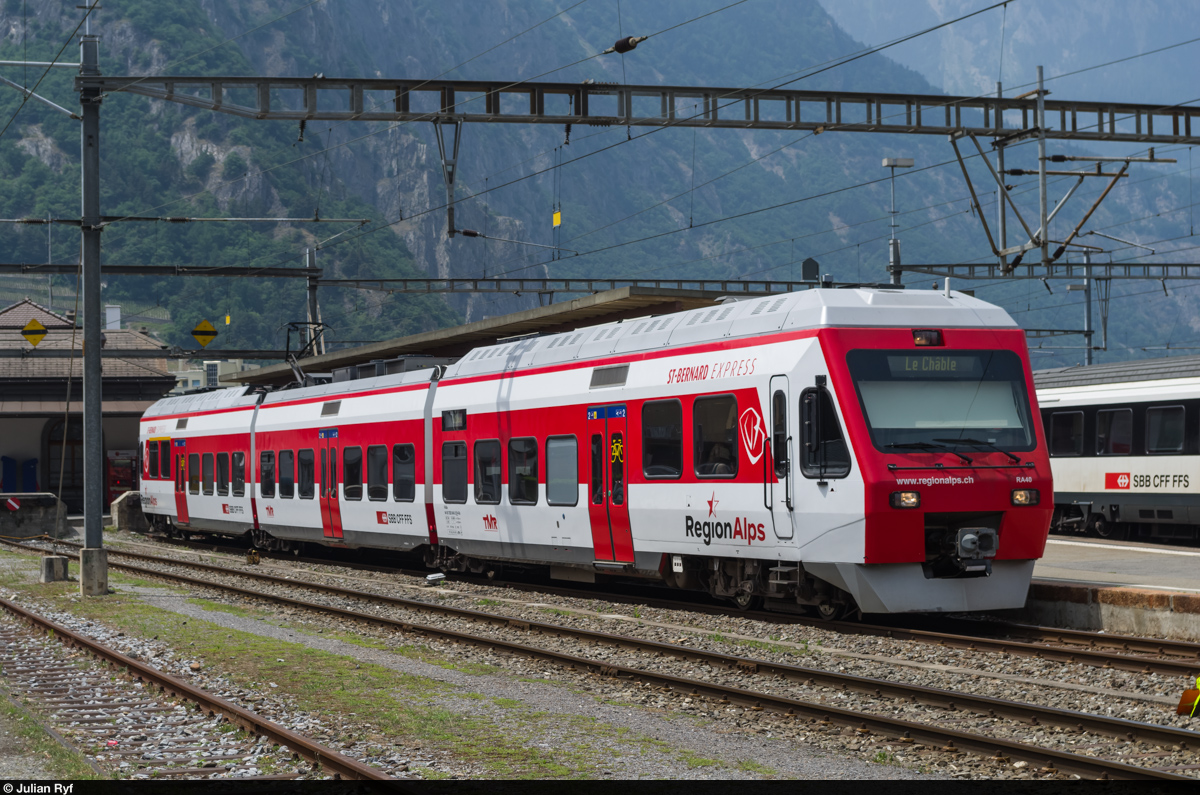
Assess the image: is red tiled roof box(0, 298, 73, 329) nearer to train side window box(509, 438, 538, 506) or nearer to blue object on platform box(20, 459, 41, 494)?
blue object on platform box(20, 459, 41, 494)

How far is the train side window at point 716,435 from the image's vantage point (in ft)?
48.3

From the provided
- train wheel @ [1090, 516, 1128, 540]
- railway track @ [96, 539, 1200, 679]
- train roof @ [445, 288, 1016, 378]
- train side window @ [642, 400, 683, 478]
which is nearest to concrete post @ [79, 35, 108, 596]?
train roof @ [445, 288, 1016, 378]

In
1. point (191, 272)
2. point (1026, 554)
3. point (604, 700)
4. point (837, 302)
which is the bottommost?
point (604, 700)

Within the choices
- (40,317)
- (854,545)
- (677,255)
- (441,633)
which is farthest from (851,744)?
(677,255)

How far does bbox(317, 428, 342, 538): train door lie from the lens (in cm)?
2506

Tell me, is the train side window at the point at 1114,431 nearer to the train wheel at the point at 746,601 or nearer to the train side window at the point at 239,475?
the train wheel at the point at 746,601

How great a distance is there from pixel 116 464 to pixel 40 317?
11966 mm

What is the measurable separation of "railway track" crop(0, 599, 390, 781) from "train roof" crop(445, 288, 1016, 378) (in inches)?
280

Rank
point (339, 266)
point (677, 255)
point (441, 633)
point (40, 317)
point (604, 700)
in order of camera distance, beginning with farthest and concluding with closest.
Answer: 1. point (677, 255)
2. point (339, 266)
3. point (40, 317)
4. point (441, 633)
5. point (604, 700)

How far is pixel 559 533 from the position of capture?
1808cm

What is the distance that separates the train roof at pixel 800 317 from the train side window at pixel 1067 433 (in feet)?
44.0

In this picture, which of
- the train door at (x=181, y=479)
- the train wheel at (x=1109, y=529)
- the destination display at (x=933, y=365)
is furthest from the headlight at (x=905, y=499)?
the train door at (x=181, y=479)

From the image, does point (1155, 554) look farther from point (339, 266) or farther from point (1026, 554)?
point (339, 266)

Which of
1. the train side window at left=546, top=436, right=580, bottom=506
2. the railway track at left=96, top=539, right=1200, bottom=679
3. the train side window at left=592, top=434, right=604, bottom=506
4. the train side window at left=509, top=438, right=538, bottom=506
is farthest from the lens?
the train side window at left=509, top=438, right=538, bottom=506
